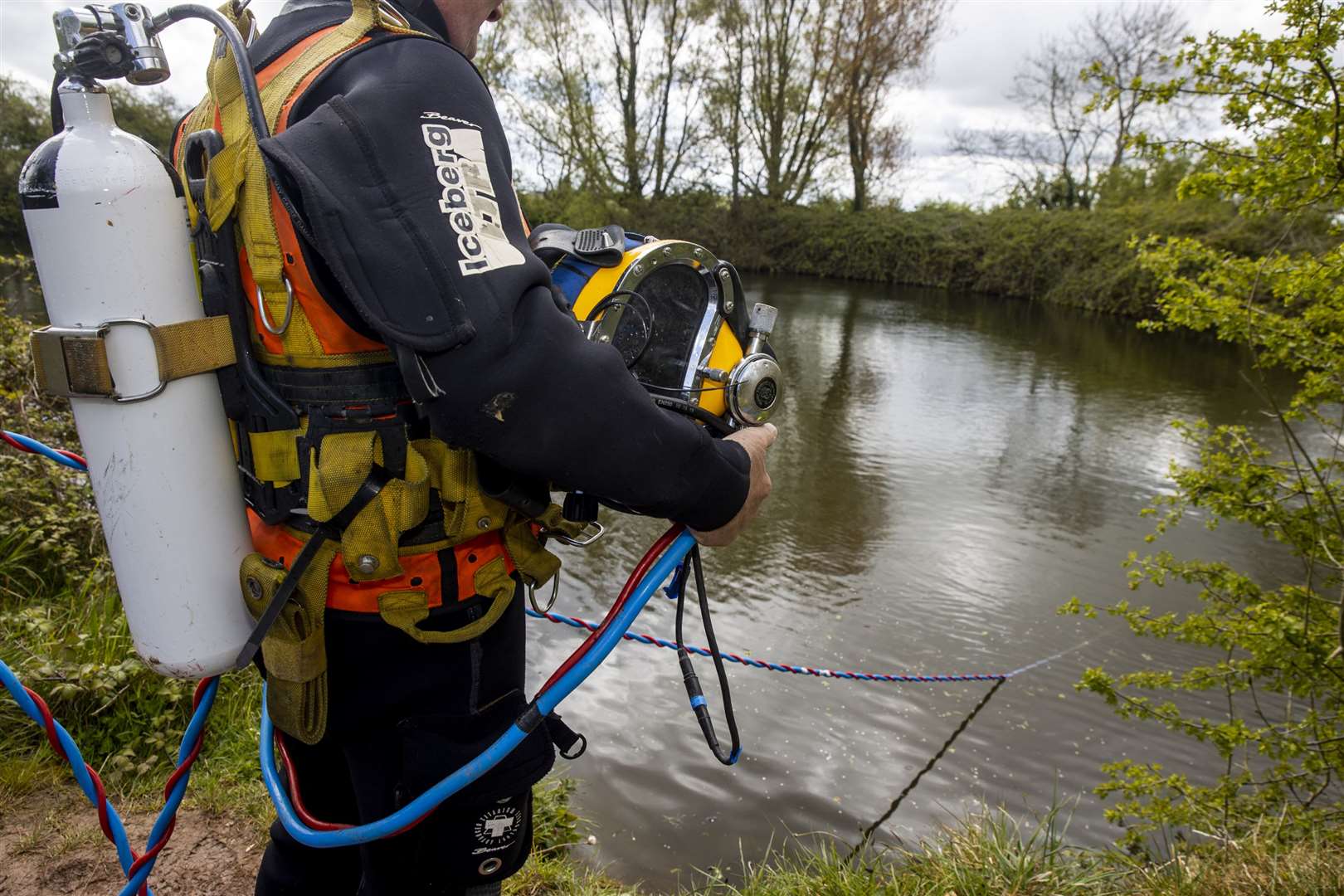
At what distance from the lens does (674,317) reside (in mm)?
1716

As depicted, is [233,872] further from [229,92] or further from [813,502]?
[813,502]

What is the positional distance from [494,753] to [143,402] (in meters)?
0.79

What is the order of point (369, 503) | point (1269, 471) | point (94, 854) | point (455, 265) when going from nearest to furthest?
point (455, 265), point (369, 503), point (94, 854), point (1269, 471)

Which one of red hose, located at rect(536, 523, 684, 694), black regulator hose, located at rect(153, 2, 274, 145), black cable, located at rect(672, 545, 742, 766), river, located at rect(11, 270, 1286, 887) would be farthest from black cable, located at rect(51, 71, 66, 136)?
river, located at rect(11, 270, 1286, 887)

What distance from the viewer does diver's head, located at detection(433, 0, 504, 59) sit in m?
1.51

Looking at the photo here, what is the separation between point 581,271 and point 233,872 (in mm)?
2218

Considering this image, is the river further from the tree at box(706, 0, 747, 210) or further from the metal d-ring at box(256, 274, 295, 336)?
the tree at box(706, 0, 747, 210)

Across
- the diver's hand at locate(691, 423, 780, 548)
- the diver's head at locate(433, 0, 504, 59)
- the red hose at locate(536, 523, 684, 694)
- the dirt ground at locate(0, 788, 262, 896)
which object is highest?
the diver's head at locate(433, 0, 504, 59)

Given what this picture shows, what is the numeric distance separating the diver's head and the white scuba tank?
1.83 feet

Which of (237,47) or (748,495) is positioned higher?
(237,47)

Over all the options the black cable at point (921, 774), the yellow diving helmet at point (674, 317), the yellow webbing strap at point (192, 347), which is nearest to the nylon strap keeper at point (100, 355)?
the yellow webbing strap at point (192, 347)

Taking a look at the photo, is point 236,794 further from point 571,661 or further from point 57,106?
point 57,106

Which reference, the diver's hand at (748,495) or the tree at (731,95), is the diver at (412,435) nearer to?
the diver's hand at (748,495)

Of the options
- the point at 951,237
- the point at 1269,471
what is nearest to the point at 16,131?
the point at 1269,471
